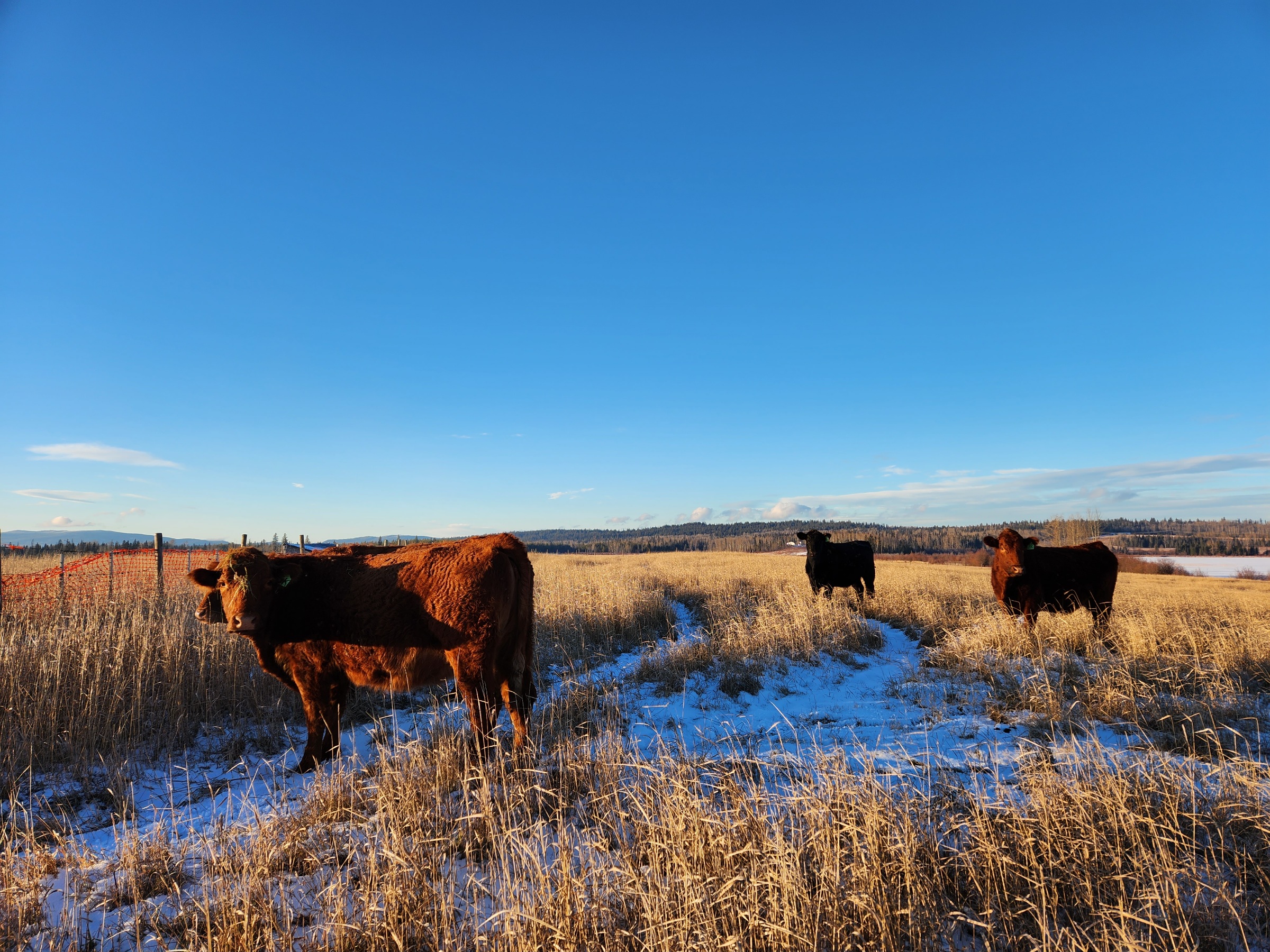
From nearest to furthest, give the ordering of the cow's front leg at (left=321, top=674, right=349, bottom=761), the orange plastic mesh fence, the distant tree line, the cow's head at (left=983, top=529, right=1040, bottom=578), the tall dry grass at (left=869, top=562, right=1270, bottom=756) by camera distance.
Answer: the tall dry grass at (left=869, top=562, right=1270, bottom=756) < the cow's front leg at (left=321, top=674, right=349, bottom=761) < the cow's head at (left=983, top=529, right=1040, bottom=578) < the orange plastic mesh fence < the distant tree line

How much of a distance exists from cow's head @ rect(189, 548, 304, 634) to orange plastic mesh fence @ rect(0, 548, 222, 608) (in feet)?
22.5

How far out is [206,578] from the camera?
6129mm

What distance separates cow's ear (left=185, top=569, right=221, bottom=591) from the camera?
19.6 ft

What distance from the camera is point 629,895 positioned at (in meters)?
3.06

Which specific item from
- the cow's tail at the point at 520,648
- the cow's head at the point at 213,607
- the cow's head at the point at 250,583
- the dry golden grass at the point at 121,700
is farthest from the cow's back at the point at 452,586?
the dry golden grass at the point at 121,700

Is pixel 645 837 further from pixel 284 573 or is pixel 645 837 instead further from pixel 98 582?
pixel 98 582

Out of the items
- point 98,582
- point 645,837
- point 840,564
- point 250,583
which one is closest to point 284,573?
point 250,583

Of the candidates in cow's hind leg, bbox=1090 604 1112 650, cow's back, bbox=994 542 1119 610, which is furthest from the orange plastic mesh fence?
cow's hind leg, bbox=1090 604 1112 650

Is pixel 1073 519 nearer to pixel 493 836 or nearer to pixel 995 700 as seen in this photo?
pixel 995 700

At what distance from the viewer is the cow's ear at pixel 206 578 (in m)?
5.99

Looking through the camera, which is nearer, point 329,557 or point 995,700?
point 329,557

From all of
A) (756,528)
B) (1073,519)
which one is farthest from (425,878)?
(756,528)

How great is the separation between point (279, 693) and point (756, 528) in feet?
514

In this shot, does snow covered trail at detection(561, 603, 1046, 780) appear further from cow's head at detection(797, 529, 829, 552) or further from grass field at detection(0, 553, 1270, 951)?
cow's head at detection(797, 529, 829, 552)
